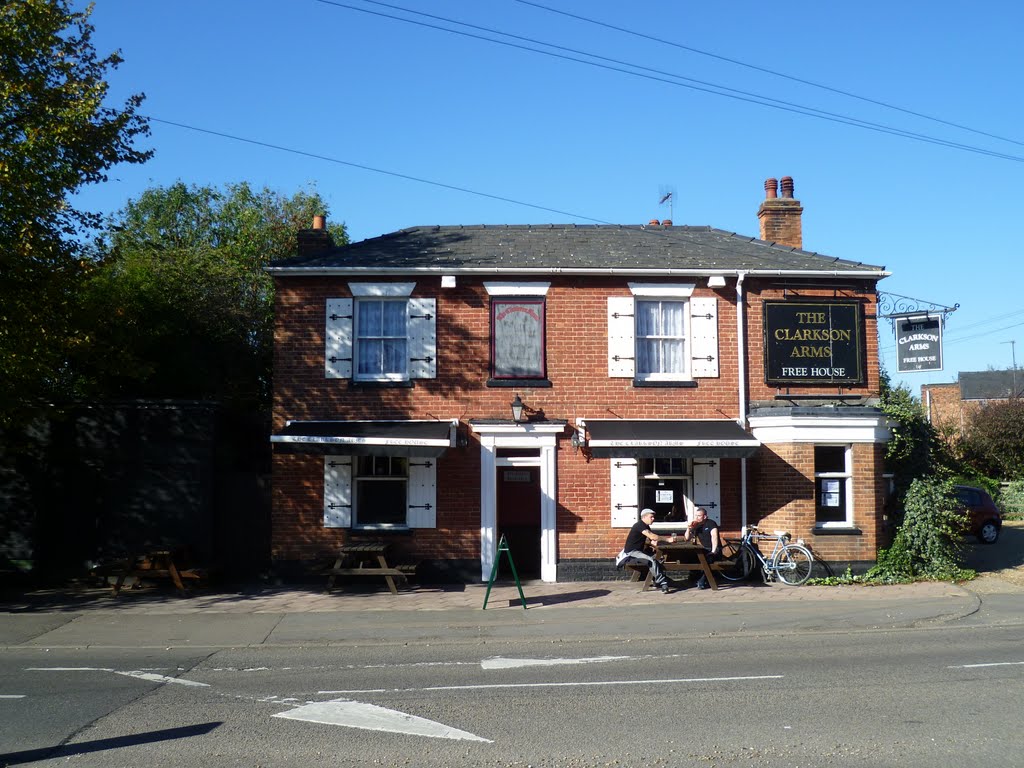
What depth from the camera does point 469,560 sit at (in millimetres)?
14445

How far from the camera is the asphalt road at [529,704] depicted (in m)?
5.93

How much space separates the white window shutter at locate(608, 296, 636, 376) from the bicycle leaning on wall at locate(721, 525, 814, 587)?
3.40 meters

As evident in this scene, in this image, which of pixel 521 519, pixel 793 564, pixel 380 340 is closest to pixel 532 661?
pixel 521 519

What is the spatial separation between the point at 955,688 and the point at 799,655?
1848 mm

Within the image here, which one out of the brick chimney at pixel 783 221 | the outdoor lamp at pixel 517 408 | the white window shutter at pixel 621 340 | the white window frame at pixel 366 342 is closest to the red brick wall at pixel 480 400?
the white window shutter at pixel 621 340

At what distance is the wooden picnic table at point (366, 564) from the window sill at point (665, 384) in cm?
506

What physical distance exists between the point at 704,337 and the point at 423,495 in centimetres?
564

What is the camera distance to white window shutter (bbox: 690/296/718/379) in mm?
14938

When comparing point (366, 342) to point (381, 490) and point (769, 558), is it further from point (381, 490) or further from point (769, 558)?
point (769, 558)

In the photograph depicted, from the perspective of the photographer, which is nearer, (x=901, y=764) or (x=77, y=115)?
(x=901, y=764)

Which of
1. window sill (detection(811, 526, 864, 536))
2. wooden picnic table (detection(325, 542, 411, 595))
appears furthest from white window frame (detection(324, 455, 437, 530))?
window sill (detection(811, 526, 864, 536))

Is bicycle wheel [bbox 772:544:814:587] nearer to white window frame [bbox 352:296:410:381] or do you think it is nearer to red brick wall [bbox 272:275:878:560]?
red brick wall [bbox 272:275:878:560]

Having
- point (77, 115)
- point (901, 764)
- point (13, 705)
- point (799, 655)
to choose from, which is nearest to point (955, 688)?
point (799, 655)

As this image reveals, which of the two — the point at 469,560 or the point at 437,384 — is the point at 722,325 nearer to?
the point at 437,384
